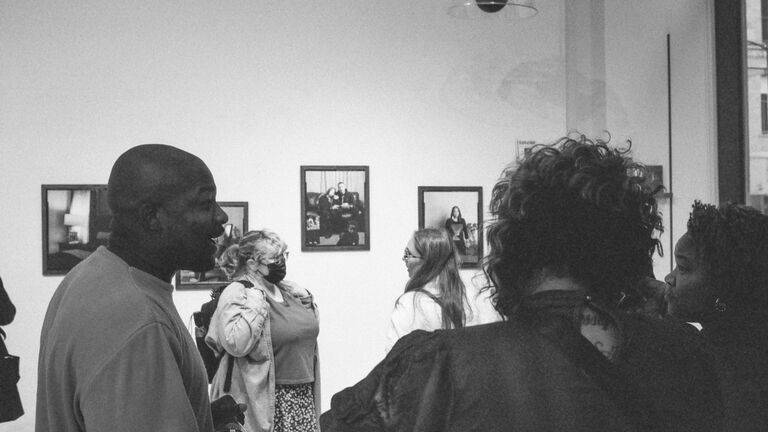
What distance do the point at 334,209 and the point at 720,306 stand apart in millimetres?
4256

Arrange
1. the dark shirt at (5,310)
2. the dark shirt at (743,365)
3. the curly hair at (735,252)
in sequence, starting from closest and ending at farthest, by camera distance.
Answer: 1. the dark shirt at (743,365)
2. the curly hair at (735,252)
3. the dark shirt at (5,310)

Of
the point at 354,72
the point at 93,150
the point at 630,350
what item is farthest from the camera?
the point at 354,72

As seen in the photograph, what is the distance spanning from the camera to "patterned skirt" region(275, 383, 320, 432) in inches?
188

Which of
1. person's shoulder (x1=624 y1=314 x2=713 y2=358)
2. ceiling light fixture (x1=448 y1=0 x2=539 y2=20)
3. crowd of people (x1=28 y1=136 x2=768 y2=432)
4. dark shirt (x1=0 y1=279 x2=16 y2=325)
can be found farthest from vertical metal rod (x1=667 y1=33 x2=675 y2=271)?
person's shoulder (x1=624 y1=314 x2=713 y2=358)

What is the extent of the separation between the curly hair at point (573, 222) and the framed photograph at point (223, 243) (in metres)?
5.00

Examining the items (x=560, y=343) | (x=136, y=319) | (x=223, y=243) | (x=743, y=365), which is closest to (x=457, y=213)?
(x=223, y=243)

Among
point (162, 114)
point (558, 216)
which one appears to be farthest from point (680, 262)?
point (162, 114)

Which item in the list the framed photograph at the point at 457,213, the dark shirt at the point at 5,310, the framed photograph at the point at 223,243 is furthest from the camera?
the framed photograph at the point at 457,213

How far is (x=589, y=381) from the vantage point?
51.4 inches

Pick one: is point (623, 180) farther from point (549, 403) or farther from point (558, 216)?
point (549, 403)

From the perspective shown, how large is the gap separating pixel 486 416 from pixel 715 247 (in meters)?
1.61

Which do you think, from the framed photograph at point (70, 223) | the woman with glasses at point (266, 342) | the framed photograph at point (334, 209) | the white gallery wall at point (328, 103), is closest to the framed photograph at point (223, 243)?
the white gallery wall at point (328, 103)

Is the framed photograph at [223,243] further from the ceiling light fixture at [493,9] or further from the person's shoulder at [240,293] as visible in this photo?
the ceiling light fixture at [493,9]

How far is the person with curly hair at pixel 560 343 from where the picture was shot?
1.28 m
